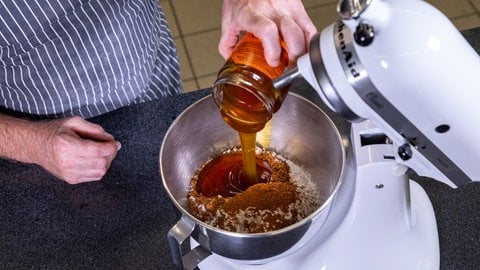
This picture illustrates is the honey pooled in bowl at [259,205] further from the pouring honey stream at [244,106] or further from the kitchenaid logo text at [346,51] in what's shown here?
the kitchenaid logo text at [346,51]

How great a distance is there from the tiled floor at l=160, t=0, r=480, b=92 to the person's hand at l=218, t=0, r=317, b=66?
95 centimetres

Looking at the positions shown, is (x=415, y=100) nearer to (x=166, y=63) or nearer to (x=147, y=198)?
(x=147, y=198)

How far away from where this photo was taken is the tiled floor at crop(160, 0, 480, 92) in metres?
1.85

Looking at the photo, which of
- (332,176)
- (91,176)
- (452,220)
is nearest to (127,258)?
(91,176)

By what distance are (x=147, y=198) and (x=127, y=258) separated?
0.30 feet

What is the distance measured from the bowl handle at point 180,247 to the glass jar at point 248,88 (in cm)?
14

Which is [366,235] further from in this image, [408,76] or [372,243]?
[408,76]

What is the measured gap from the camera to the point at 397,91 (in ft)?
1.70

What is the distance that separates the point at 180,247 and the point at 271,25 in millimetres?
278

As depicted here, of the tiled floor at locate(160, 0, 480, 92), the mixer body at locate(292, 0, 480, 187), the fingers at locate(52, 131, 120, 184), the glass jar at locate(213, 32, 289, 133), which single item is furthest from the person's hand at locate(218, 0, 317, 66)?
the tiled floor at locate(160, 0, 480, 92)

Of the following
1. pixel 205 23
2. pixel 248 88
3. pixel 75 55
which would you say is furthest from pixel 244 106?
pixel 205 23

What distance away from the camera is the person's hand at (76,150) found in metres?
0.88

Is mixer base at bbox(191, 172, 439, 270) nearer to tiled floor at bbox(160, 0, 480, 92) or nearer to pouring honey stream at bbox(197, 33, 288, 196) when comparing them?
pouring honey stream at bbox(197, 33, 288, 196)

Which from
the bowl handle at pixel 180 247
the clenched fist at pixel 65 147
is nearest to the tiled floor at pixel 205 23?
the clenched fist at pixel 65 147
